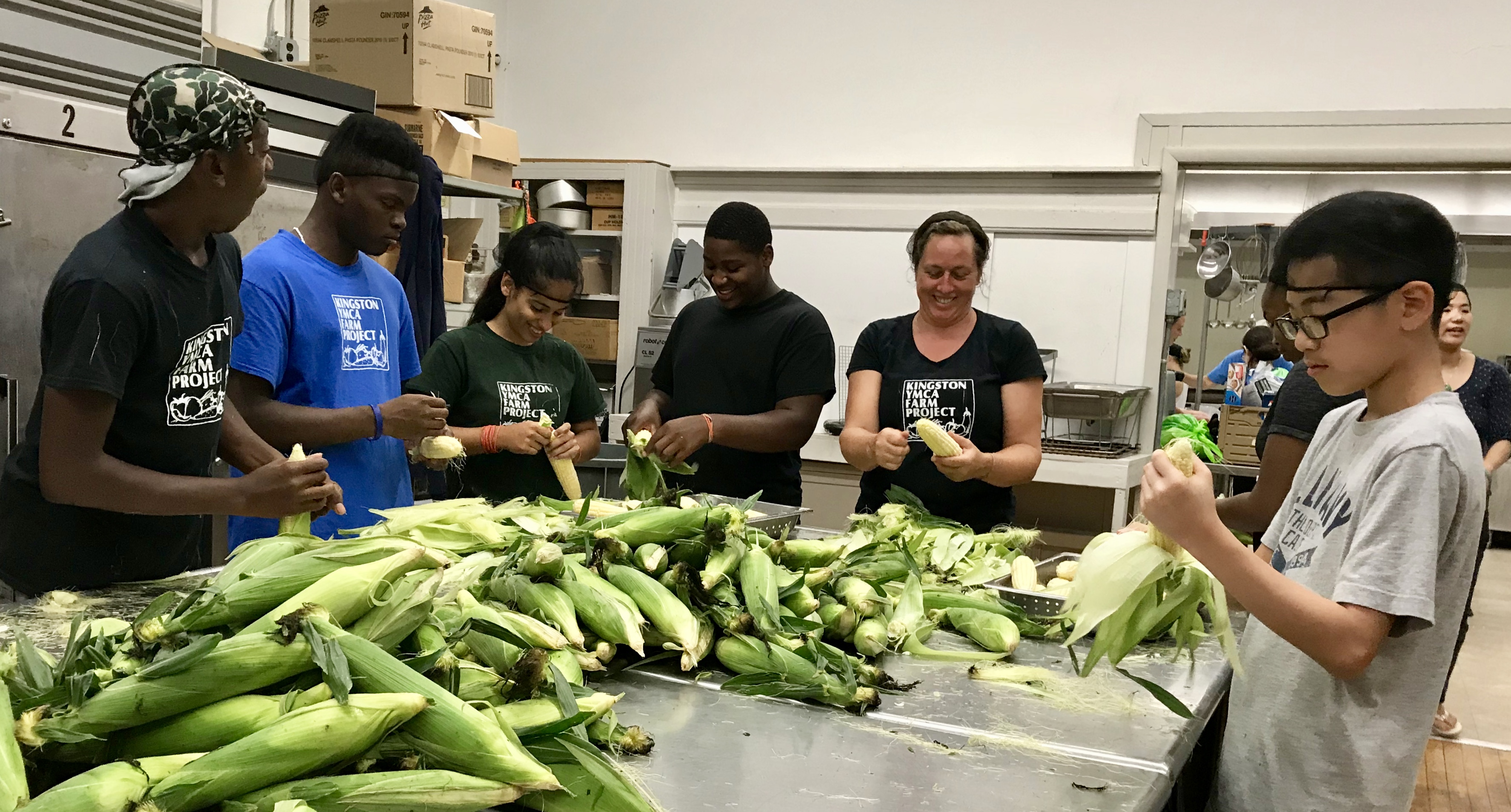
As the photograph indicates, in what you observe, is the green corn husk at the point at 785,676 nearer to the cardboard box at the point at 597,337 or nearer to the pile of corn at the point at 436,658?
the pile of corn at the point at 436,658

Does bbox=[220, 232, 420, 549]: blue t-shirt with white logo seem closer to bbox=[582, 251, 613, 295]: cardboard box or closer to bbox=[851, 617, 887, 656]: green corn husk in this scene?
bbox=[851, 617, 887, 656]: green corn husk

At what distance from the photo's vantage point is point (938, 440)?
2768mm

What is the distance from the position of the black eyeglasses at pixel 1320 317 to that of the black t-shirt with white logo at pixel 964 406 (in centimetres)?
143

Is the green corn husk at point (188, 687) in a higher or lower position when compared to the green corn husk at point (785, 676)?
higher

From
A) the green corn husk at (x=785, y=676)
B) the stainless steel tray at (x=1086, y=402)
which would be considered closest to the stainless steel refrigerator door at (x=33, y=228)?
the green corn husk at (x=785, y=676)

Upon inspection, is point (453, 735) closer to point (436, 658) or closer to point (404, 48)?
point (436, 658)

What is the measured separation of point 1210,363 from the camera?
10797 mm

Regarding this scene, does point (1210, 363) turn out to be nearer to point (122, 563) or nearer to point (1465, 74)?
point (1465, 74)

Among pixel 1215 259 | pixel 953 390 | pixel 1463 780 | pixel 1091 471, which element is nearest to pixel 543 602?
pixel 953 390

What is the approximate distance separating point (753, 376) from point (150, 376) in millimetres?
1692

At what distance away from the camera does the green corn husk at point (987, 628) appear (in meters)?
1.96

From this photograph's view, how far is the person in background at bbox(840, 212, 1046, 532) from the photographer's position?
9.79 ft

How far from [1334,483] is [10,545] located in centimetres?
223

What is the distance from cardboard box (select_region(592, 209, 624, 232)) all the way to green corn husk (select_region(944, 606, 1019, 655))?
4943 millimetres
